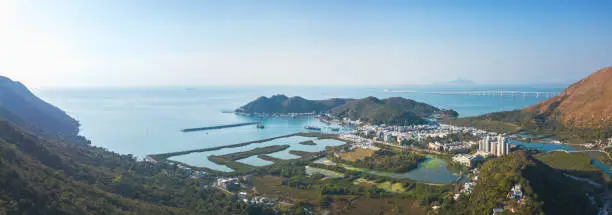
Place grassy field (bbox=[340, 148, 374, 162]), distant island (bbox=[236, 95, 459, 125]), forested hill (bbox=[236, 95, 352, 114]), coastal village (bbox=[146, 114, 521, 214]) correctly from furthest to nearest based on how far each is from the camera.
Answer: forested hill (bbox=[236, 95, 352, 114]) → distant island (bbox=[236, 95, 459, 125]) → grassy field (bbox=[340, 148, 374, 162]) → coastal village (bbox=[146, 114, 521, 214])

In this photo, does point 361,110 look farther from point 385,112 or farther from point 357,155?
point 357,155

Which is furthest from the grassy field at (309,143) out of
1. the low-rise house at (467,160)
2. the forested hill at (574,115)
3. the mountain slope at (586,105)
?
the mountain slope at (586,105)

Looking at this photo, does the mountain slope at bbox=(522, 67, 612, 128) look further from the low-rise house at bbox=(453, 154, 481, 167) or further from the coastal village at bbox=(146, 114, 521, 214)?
the low-rise house at bbox=(453, 154, 481, 167)

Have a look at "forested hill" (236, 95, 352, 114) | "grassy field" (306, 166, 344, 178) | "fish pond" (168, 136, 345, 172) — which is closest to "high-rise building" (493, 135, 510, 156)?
"grassy field" (306, 166, 344, 178)

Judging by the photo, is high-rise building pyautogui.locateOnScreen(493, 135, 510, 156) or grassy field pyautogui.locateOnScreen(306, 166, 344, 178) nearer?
grassy field pyautogui.locateOnScreen(306, 166, 344, 178)

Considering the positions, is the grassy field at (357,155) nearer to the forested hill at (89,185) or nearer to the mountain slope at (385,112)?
the forested hill at (89,185)
